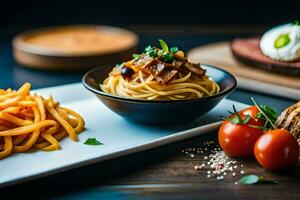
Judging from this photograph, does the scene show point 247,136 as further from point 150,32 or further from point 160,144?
A: point 150,32

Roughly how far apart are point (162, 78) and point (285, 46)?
3.54 ft

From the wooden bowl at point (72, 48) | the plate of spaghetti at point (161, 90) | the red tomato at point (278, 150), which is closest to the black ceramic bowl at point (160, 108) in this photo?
the plate of spaghetti at point (161, 90)

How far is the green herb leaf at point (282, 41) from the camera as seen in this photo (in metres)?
3.51

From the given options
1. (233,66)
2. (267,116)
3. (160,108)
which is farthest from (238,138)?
A: (233,66)

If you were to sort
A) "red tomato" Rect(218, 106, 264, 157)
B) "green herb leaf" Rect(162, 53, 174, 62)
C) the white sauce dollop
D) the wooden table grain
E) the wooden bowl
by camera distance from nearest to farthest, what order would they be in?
the wooden table grain → "red tomato" Rect(218, 106, 264, 157) → "green herb leaf" Rect(162, 53, 174, 62) → the white sauce dollop → the wooden bowl

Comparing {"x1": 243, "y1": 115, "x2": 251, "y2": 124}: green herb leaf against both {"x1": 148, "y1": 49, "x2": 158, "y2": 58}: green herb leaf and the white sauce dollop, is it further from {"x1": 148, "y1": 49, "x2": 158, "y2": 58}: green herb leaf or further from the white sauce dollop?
the white sauce dollop

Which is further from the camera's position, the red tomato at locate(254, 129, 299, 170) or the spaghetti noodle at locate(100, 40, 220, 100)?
the spaghetti noodle at locate(100, 40, 220, 100)

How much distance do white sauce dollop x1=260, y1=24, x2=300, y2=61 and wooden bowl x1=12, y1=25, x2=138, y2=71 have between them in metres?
0.91

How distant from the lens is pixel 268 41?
3639 mm

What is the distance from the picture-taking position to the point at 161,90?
2742 millimetres

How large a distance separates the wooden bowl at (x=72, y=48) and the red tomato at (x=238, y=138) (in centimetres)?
161

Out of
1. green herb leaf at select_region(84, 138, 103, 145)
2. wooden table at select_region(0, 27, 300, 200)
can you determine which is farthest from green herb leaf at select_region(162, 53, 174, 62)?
green herb leaf at select_region(84, 138, 103, 145)

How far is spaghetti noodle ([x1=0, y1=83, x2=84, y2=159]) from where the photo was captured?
2.47 m

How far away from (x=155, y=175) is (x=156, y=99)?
17.8 inches
